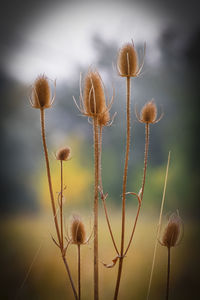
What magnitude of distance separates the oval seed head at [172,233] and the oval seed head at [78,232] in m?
0.19

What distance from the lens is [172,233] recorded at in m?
0.85

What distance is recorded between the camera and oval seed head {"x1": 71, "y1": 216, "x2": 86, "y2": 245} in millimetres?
822

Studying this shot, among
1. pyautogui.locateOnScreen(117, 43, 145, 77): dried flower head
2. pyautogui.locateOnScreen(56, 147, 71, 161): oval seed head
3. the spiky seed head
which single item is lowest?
pyautogui.locateOnScreen(56, 147, 71, 161): oval seed head

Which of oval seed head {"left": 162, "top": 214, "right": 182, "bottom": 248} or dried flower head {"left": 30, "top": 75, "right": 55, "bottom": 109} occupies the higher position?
dried flower head {"left": 30, "top": 75, "right": 55, "bottom": 109}

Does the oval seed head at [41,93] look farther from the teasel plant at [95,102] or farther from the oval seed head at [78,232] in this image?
the oval seed head at [78,232]

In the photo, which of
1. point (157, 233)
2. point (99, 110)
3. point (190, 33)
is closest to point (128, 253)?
point (157, 233)

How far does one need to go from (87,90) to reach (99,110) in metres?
0.05

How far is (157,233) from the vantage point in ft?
3.00

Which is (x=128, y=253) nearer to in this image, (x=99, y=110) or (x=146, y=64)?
(x=99, y=110)

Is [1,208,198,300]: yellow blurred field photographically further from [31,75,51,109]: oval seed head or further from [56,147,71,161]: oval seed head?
[31,75,51,109]: oval seed head

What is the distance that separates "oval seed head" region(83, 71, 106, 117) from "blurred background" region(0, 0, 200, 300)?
13cm

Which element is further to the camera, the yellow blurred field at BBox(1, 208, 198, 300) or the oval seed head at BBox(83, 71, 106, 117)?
the yellow blurred field at BBox(1, 208, 198, 300)

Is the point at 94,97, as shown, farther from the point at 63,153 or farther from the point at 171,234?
the point at 171,234

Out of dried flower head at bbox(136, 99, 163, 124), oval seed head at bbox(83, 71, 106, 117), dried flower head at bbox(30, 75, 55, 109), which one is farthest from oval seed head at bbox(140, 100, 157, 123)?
dried flower head at bbox(30, 75, 55, 109)
